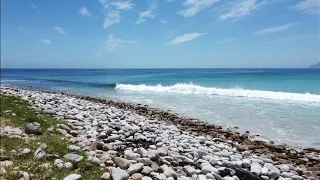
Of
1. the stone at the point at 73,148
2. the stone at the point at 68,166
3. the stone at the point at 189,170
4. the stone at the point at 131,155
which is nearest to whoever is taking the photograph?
the stone at the point at 68,166

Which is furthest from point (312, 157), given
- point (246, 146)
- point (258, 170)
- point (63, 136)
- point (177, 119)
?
point (63, 136)

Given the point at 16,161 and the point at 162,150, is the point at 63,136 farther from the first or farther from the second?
the point at 162,150

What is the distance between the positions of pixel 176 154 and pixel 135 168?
1.36m

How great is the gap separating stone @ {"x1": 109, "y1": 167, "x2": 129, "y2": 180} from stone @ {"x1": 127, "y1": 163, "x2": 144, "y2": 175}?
0.17 m

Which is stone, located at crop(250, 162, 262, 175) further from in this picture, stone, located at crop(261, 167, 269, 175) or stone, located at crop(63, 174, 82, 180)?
stone, located at crop(63, 174, 82, 180)

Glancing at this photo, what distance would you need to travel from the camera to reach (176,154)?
5984mm

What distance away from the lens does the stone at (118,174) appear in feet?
14.6

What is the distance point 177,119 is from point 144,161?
652 cm

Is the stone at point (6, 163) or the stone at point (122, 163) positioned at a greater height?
the stone at point (6, 163)

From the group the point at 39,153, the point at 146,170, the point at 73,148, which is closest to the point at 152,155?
the point at 146,170

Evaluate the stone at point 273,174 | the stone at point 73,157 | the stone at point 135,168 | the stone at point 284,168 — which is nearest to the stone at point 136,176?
the stone at point 135,168

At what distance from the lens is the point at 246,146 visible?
26.1ft

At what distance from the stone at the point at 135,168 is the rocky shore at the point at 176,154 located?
2 cm

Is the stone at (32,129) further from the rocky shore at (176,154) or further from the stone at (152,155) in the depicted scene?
the stone at (152,155)
